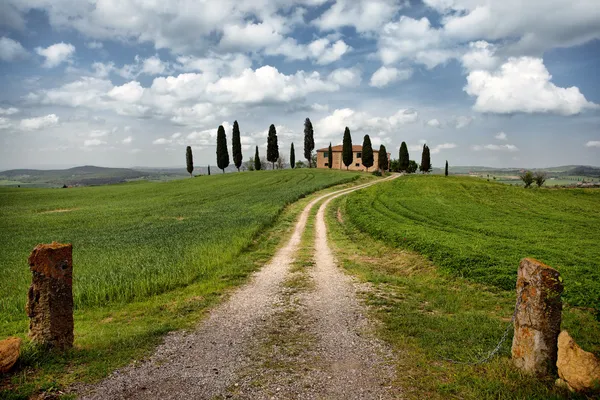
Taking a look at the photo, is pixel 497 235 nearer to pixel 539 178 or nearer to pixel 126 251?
pixel 126 251

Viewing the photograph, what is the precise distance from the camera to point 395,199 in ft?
135

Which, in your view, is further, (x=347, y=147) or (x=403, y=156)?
(x=403, y=156)

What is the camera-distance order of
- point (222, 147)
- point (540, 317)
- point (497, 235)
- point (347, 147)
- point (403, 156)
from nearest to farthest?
point (540, 317) → point (497, 235) → point (347, 147) → point (222, 147) → point (403, 156)

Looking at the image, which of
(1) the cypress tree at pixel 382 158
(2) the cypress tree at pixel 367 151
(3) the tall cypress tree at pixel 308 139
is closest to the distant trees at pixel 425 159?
(1) the cypress tree at pixel 382 158

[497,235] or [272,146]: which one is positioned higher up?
[272,146]

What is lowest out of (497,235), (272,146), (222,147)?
(497,235)

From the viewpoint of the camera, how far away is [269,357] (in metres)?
7.92

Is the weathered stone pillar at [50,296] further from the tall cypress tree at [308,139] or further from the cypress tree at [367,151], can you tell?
the tall cypress tree at [308,139]

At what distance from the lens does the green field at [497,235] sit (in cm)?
1301

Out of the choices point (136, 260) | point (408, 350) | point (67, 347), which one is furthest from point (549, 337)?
point (136, 260)

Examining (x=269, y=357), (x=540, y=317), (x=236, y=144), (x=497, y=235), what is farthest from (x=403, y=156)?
(x=269, y=357)

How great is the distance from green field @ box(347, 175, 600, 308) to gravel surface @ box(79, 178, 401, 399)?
20.3 feet

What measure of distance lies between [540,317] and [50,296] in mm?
10556

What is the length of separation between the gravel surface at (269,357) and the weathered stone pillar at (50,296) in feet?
6.45
